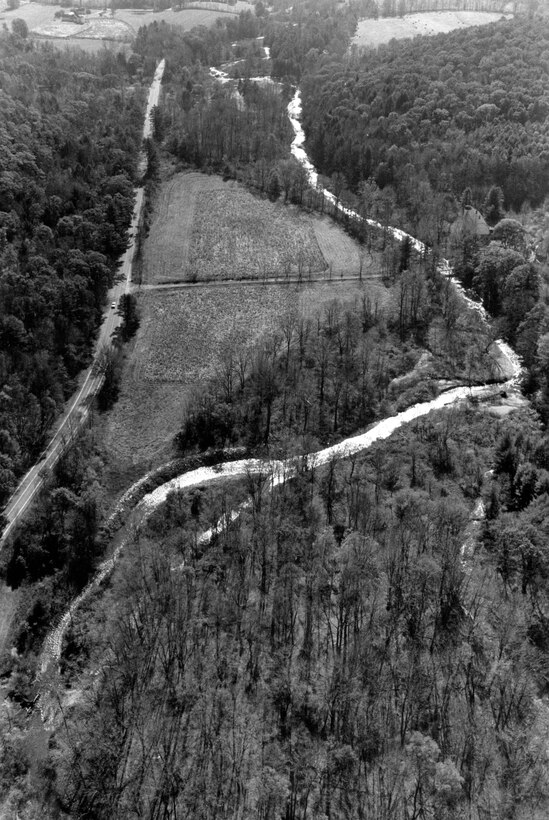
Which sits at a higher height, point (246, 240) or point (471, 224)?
point (471, 224)

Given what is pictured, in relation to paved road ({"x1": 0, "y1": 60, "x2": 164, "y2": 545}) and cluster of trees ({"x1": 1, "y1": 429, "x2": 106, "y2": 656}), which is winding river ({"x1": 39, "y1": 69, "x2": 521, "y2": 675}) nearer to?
cluster of trees ({"x1": 1, "y1": 429, "x2": 106, "y2": 656})

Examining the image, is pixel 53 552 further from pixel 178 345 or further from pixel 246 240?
pixel 246 240

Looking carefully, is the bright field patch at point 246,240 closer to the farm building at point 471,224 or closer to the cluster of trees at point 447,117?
the cluster of trees at point 447,117

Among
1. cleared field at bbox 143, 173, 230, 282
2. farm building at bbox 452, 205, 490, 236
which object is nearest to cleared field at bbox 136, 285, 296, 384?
cleared field at bbox 143, 173, 230, 282

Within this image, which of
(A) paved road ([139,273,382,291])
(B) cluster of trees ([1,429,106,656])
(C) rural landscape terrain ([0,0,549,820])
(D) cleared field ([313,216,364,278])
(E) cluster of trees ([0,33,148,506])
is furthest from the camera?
(D) cleared field ([313,216,364,278])

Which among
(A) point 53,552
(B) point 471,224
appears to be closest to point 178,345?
(A) point 53,552

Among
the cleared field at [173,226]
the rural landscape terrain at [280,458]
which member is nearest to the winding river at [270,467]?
the rural landscape terrain at [280,458]
